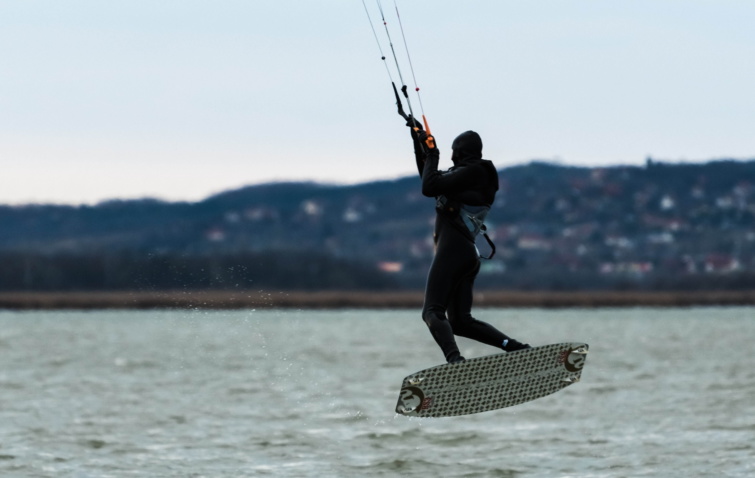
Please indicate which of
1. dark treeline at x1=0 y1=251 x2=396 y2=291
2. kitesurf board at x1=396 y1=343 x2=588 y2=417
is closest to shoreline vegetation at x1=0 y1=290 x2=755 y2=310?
dark treeline at x1=0 y1=251 x2=396 y2=291

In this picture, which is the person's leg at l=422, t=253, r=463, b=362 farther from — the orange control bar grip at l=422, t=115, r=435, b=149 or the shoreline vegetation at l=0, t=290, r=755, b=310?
the shoreline vegetation at l=0, t=290, r=755, b=310

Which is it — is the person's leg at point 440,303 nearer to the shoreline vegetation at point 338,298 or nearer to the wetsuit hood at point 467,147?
the wetsuit hood at point 467,147

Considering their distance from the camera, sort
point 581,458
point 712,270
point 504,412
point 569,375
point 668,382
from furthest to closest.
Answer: point 712,270 < point 668,382 < point 504,412 < point 581,458 < point 569,375

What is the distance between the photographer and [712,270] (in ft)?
536

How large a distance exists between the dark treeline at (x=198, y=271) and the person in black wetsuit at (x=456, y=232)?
87652 millimetres

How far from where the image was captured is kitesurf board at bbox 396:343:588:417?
46.2ft

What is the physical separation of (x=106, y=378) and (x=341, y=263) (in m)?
107

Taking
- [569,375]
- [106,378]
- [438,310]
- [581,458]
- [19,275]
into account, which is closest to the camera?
[438,310]

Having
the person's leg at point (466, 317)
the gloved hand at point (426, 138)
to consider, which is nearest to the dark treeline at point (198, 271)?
the person's leg at point (466, 317)

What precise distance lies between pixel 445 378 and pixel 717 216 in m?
173

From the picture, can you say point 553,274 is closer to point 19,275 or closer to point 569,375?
point 19,275

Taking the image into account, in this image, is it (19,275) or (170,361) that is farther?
(19,275)

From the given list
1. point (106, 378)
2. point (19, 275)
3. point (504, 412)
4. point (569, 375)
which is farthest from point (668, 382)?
point (19, 275)

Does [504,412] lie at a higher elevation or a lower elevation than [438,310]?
lower
